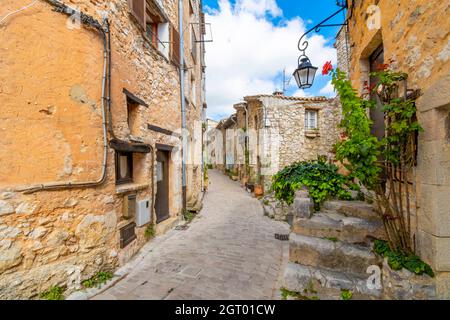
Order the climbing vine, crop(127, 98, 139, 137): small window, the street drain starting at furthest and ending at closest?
the street drain → crop(127, 98, 139, 137): small window → the climbing vine

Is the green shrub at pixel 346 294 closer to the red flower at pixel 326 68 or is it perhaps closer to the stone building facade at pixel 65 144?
the red flower at pixel 326 68

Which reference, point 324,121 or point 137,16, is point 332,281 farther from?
point 324,121

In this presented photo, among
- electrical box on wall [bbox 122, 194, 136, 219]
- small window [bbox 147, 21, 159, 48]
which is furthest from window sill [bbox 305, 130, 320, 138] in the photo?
electrical box on wall [bbox 122, 194, 136, 219]

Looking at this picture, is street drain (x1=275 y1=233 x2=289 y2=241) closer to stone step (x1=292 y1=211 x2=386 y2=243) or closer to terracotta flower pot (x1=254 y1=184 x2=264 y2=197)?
stone step (x1=292 y1=211 x2=386 y2=243)

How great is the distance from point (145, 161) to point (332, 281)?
4.03m

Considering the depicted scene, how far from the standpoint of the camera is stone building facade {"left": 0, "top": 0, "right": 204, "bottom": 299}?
2301 mm

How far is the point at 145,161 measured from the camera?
14.7ft

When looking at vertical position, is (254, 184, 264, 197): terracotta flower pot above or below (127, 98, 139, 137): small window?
below

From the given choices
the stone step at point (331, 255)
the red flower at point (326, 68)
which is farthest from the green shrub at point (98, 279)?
the red flower at point (326, 68)

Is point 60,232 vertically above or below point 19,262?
above

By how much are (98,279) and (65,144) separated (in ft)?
6.69

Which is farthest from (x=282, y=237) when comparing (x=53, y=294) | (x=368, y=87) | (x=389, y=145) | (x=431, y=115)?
(x=53, y=294)

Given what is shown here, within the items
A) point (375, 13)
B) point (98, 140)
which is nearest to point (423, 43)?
point (375, 13)

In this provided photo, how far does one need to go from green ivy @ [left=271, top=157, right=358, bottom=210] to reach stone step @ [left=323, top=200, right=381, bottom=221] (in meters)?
0.18
